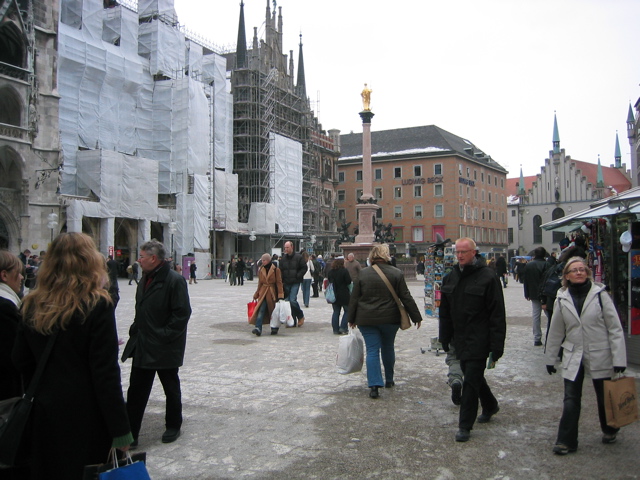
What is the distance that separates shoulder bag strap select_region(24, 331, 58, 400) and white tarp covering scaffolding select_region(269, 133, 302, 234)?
5118 cm

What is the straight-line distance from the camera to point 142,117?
44.8 metres

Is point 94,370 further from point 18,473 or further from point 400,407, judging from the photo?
point 400,407

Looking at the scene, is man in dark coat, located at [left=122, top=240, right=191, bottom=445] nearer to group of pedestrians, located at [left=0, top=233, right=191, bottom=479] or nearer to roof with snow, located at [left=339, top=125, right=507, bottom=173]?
group of pedestrians, located at [left=0, top=233, right=191, bottom=479]

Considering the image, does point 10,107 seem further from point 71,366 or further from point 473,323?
point 71,366

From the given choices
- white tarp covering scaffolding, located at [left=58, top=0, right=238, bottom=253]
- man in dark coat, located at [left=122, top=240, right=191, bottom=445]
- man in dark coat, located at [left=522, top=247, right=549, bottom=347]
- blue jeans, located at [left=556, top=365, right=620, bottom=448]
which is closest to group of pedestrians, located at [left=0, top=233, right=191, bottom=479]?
man in dark coat, located at [left=122, top=240, right=191, bottom=445]

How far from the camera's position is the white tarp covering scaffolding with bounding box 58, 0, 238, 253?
39.2 meters

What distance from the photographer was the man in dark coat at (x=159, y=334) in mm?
5535

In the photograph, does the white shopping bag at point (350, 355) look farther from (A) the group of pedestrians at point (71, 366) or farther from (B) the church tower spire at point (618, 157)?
(B) the church tower spire at point (618, 157)

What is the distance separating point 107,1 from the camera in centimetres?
4753

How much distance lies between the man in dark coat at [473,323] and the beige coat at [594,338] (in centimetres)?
54

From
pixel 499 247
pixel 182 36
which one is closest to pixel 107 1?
pixel 182 36

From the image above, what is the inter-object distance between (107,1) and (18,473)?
50772mm

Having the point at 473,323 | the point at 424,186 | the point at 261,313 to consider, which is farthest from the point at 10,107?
the point at 424,186

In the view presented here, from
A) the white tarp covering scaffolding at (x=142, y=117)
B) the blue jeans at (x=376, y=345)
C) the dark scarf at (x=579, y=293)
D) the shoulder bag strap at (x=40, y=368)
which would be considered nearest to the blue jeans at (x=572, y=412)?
the dark scarf at (x=579, y=293)
